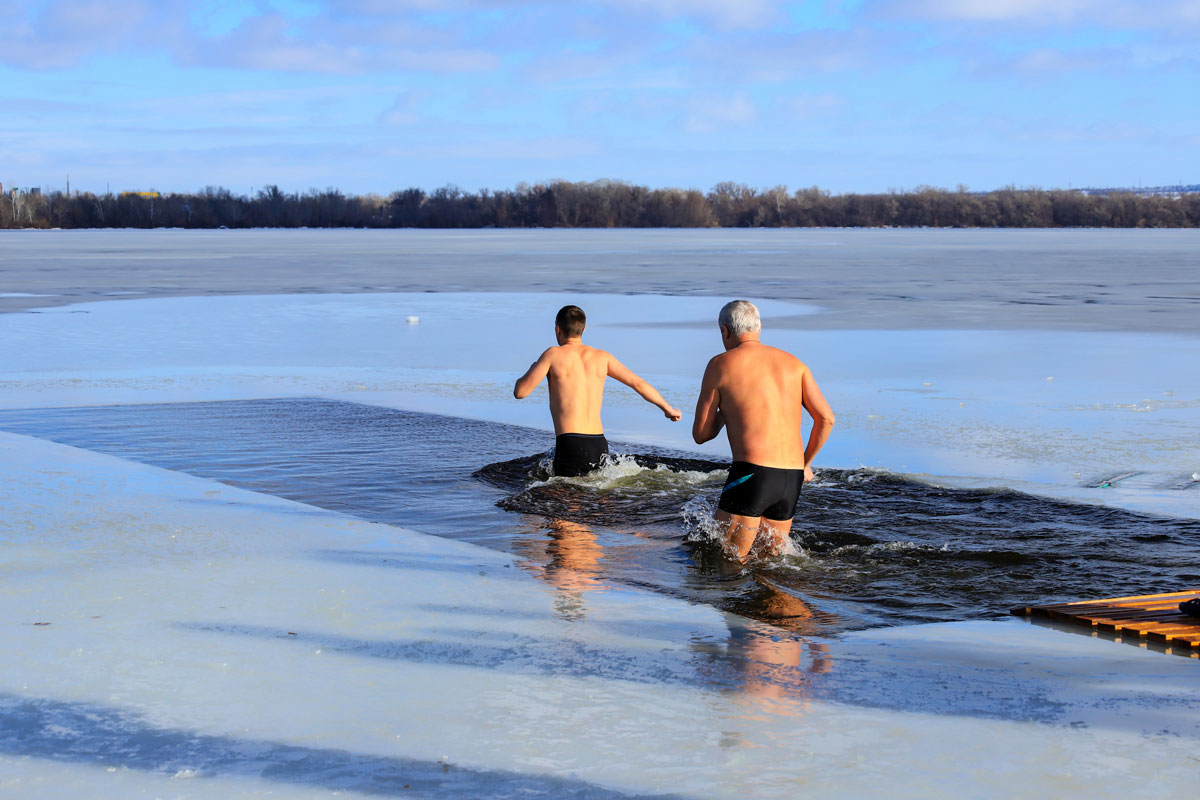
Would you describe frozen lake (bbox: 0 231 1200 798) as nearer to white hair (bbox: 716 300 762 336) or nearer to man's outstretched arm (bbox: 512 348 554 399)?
man's outstretched arm (bbox: 512 348 554 399)

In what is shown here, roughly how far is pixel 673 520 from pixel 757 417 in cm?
145

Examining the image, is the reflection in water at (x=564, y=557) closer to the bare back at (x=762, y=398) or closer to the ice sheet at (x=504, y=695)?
the ice sheet at (x=504, y=695)

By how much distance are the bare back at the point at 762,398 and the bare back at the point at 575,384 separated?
7.32ft

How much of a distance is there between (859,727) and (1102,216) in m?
111

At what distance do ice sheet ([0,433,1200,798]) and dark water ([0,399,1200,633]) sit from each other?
487mm

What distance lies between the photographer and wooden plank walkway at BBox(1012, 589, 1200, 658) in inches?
189

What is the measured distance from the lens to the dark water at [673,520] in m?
5.82

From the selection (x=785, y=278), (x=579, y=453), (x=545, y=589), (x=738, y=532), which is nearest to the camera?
(x=545, y=589)

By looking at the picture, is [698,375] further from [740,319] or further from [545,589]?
[545,589]

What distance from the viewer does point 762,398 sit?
6148 millimetres

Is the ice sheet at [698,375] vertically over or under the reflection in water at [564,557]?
over

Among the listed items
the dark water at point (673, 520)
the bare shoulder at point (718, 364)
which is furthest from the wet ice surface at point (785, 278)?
the bare shoulder at point (718, 364)

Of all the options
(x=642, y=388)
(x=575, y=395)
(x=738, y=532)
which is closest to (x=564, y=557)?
(x=738, y=532)

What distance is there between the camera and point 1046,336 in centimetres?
1678
